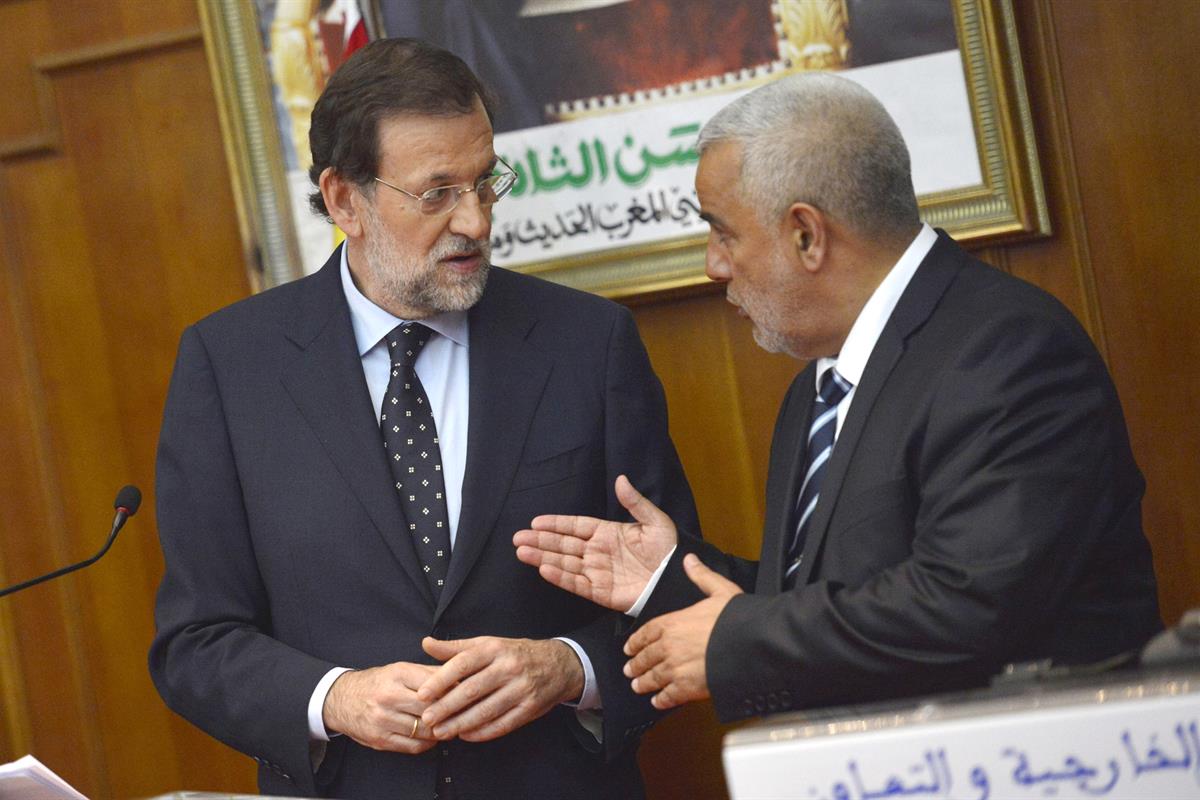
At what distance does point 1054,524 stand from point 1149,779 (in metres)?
0.67

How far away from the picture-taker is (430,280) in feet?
8.16

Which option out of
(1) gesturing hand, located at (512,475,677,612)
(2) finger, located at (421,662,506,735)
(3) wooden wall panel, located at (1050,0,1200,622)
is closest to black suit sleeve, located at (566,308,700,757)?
(1) gesturing hand, located at (512,475,677,612)

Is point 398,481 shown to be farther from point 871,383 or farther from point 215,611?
point 871,383

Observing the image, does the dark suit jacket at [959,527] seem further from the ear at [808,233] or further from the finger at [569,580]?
the finger at [569,580]

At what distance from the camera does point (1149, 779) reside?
1181 mm

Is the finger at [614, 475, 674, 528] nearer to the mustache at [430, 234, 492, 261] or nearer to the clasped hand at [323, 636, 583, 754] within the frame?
the clasped hand at [323, 636, 583, 754]

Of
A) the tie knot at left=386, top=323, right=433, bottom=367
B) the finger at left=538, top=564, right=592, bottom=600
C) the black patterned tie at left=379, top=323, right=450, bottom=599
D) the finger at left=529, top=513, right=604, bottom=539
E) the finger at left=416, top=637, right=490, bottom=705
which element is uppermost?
the tie knot at left=386, top=323, right=433, bottom=367

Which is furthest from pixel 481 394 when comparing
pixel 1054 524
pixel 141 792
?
pixel 141 792

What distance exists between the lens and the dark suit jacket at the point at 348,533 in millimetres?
2383

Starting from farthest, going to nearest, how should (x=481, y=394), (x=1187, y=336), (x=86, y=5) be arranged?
(x=86, y=5) < (x=1187, y=336) < (x=481, y=394)

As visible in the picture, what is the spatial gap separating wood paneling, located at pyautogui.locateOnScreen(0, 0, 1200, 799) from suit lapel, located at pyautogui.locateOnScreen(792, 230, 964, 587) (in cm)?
113

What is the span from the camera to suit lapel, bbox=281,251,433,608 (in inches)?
94.2

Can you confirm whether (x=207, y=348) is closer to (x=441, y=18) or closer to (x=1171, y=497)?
(x=441, y=18)

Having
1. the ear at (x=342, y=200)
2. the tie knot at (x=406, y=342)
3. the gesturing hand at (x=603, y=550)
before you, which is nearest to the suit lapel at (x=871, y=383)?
the gesturing hand at (x=603, y=550)
